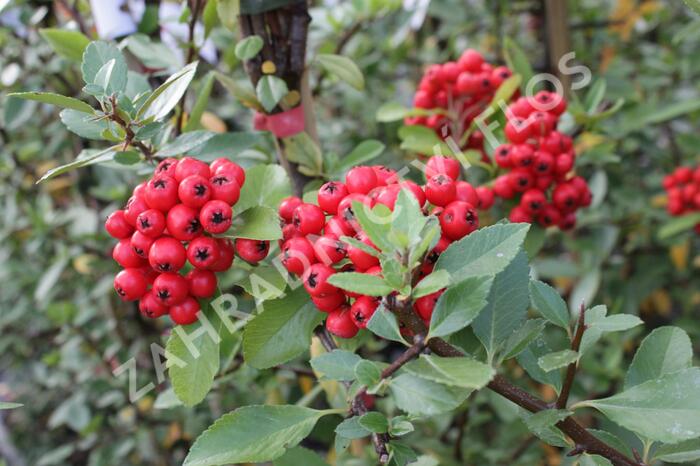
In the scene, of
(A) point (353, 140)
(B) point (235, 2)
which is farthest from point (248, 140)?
(A) point (353, 140)

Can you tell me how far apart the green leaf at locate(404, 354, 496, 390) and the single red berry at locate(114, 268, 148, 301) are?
40 cm

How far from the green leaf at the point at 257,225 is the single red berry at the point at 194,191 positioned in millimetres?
57

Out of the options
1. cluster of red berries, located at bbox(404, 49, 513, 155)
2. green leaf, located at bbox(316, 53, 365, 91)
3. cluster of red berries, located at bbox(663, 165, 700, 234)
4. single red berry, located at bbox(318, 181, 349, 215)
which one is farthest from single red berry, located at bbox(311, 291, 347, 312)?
cluster of red berries, located at bbox(663, 165, 700, 234)

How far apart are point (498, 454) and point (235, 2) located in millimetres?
1247

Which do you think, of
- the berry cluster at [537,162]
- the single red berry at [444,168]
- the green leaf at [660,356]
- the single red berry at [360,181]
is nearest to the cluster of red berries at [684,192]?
the berry cluster at [537,162]

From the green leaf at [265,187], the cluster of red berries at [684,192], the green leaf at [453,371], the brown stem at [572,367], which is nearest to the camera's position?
the green leaf at [453,371]

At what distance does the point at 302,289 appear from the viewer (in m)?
0.90

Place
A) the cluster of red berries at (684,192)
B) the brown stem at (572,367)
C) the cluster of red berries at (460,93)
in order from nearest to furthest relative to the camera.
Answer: the brown stem at (572,367)
the cluster of red berries at (460,93)
the cluster of red berries at (684,192)

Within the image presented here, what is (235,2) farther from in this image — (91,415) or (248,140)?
(91,415)

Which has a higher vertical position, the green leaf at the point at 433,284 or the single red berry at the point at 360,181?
the single red berry at the point at 360,181

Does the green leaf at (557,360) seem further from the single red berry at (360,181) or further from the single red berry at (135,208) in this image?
the single red berry at (135,208)

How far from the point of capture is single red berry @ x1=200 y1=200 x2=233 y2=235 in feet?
2.62

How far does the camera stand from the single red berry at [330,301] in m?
0.79

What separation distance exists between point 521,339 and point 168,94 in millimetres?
545
